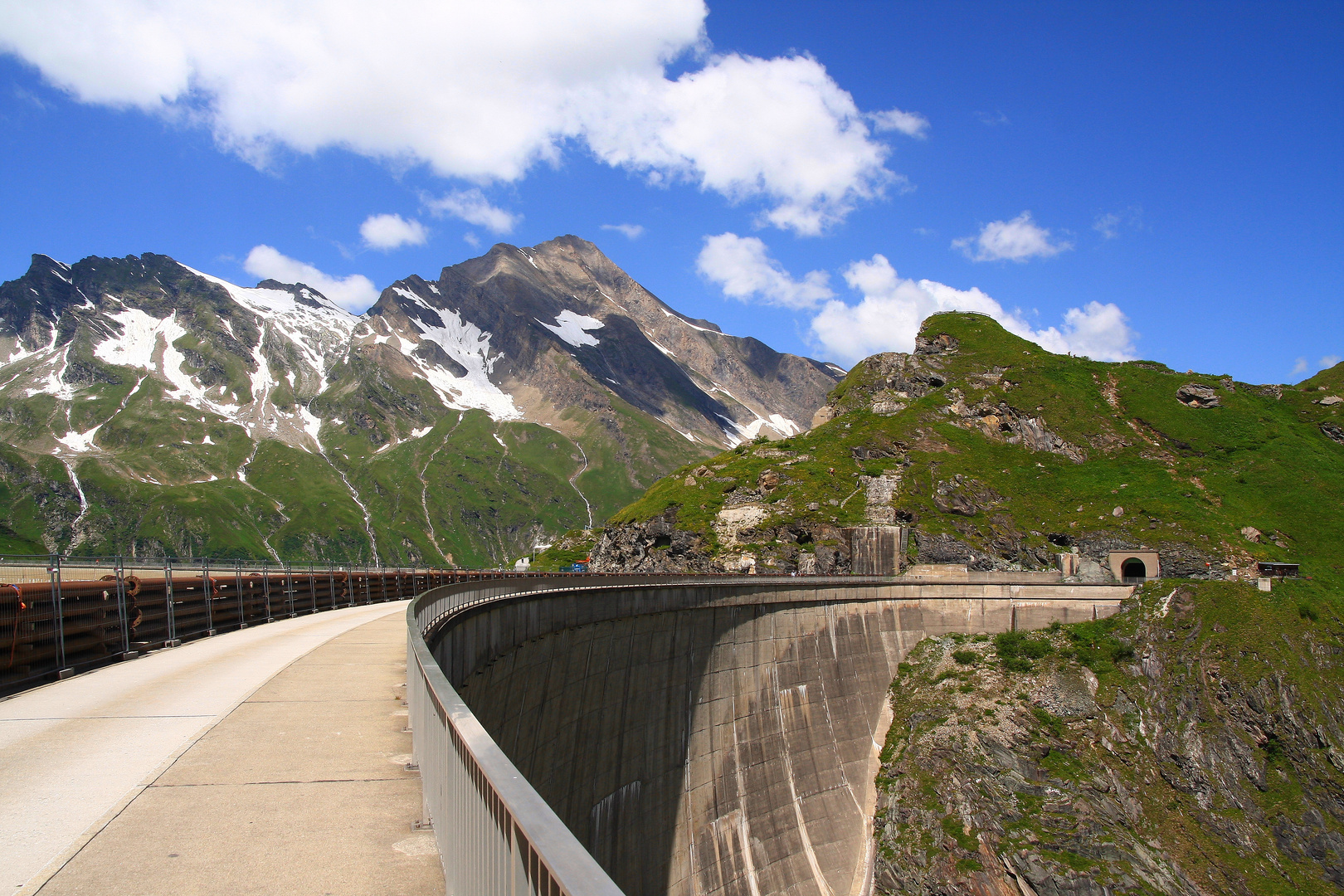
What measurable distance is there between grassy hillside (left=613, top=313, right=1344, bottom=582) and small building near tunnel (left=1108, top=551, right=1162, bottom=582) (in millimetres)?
3356

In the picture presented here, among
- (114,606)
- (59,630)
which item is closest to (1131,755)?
(114,606)

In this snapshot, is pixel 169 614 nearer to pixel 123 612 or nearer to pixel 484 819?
pixel 123 612

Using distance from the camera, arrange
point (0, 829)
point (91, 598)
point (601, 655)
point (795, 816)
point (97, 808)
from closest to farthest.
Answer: point (0, 829)
point (97, 808)
point (91, 598)
point (601, 655)
point (795, 816)

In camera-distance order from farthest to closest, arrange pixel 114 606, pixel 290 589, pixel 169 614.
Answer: pixel 290 589 < pixel 169 614 < pixel 114 606

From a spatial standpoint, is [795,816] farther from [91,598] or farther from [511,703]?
[91,598]

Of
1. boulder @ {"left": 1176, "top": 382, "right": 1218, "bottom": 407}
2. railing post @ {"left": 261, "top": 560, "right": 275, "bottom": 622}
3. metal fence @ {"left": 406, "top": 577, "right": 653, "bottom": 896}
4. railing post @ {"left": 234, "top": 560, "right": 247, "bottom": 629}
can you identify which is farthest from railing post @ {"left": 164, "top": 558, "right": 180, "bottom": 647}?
boulder @ {"left": 1176, "top": 382, "right": 1218, "bottom": 407}

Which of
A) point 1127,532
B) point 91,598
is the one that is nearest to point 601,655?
point 91,598

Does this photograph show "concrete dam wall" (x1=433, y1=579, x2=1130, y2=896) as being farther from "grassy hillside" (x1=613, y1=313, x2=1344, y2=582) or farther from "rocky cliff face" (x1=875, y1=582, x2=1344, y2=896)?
"grassy hillside" (x1=613, y1=313, x2=1344, y2=582)

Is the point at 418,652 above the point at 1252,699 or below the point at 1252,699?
above

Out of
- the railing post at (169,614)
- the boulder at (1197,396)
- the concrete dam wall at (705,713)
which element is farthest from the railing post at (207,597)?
the boulder at (1197,396)

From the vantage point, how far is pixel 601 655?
103ft

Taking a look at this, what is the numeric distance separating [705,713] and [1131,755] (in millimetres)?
30781

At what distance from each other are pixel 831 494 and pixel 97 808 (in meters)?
78.9

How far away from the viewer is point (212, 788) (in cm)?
1007
